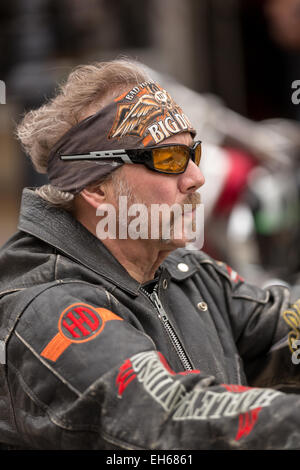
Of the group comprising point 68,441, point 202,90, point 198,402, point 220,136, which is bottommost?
point 202,90

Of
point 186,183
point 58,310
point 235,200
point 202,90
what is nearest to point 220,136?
point 235,200

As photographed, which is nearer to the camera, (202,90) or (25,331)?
(25,331)

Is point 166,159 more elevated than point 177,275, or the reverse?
point 166,159

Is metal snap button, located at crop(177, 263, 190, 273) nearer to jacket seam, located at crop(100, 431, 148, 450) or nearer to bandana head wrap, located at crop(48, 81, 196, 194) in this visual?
bandana head wrap, located at crop(48, 81, 196, 194)

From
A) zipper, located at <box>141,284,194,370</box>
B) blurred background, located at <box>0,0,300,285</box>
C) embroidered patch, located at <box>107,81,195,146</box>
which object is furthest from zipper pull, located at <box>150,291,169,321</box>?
blurred background, located at <box>0,0,300,285</box>

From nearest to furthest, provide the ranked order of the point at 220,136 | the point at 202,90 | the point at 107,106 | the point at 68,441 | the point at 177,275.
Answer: the point at 68,441 → the point at 107,106 → the point at 177,275 → the point at 220,136 → the point at 202,90

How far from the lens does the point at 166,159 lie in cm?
246

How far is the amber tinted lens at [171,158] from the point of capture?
8.02 feet

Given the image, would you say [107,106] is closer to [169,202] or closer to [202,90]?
[169,202]

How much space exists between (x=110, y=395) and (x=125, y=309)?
432 mm

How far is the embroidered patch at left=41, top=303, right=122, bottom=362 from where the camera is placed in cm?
205

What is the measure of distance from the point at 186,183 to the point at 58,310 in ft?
2.16

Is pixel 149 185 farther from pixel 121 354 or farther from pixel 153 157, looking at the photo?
pixel 121 354

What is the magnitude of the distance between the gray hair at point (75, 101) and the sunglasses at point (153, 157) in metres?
0.11
